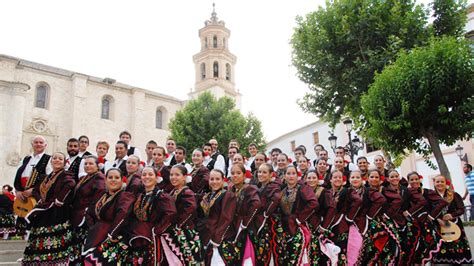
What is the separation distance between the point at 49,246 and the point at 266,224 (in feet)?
9.81

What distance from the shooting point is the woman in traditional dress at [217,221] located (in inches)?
203

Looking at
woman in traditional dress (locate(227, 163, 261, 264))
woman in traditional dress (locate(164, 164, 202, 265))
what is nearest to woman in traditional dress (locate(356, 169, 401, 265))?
woman in traditional dress (locate(227, 163, 261, 264))

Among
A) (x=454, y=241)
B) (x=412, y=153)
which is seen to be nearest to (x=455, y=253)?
(x=454, y=241)

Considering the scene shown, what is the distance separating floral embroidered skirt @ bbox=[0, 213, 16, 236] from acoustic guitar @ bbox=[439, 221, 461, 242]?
9.51m

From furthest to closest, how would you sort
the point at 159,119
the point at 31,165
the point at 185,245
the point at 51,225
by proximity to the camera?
the point at 159,119 → the point at 31,165 → the point at 51,225 → the point at 185,245

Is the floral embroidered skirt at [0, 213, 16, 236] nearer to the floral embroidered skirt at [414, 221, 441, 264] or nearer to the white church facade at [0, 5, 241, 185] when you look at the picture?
the floral embroidered skirt at [414, 221, 441, 264]

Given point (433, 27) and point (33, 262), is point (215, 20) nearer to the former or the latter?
point (433, 27)

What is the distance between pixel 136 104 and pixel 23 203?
1189 inches

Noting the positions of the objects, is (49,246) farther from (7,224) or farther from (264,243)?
(7,224)

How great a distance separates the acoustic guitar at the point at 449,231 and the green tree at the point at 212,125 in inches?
720

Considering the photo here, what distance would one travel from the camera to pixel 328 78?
13570 mm

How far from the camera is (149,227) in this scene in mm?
4930

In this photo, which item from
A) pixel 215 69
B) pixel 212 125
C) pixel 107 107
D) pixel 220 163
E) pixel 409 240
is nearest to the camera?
pixel 409 240

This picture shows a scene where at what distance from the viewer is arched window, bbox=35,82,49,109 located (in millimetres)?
31188
